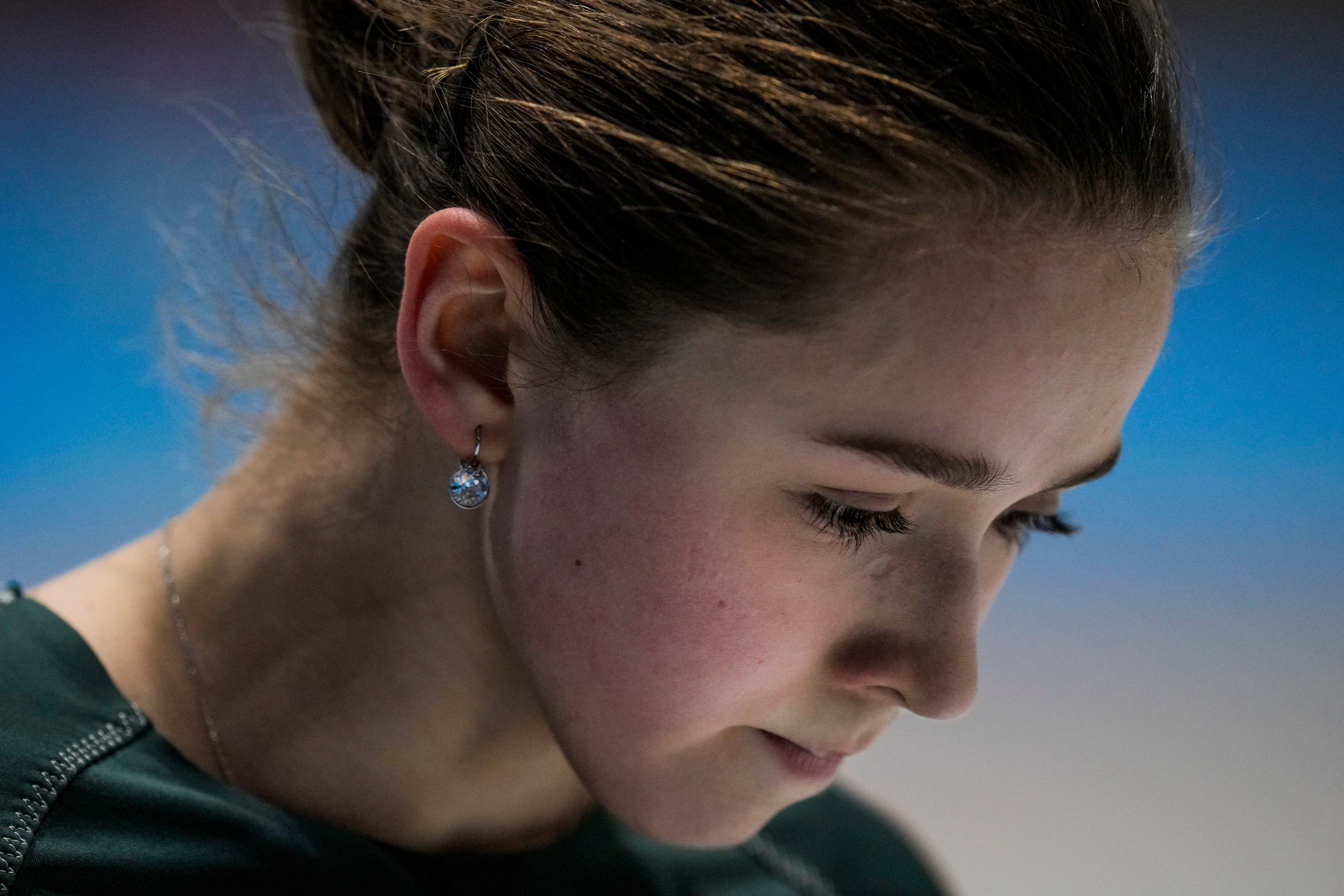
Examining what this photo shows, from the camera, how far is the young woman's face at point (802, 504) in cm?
75

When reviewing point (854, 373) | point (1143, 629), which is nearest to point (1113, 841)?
point (1143, 629)

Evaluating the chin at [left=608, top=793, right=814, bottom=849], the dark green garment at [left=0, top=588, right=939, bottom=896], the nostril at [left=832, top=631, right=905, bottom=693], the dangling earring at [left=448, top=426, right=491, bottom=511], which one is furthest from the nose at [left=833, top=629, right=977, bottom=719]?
the dark green garment at [left=0, top=588, right=939, bottom=896]

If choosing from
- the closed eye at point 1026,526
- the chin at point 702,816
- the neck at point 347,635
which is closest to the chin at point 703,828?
the chin at point 702,816

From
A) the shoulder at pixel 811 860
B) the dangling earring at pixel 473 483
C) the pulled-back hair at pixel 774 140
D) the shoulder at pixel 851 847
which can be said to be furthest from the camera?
the shoulder at pixel 851 847

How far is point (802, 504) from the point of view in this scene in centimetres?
77

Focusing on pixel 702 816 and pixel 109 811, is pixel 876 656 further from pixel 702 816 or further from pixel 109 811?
pixel 109 811

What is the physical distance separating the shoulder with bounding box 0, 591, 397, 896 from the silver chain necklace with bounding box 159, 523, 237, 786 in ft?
0.08

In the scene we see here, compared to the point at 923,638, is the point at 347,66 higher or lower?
higher

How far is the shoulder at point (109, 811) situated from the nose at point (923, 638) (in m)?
0.36

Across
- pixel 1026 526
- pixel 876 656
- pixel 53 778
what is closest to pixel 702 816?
pixel 876 656

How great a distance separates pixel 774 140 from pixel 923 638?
1.00ft

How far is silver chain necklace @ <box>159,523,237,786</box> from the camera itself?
3.03 ft

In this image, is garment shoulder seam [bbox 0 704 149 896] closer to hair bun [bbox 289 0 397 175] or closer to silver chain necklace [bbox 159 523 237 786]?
silver chain necklace [bbox 159 523 237 786]

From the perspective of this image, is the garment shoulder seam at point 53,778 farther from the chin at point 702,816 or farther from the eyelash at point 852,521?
the eyelash at point 852,521
